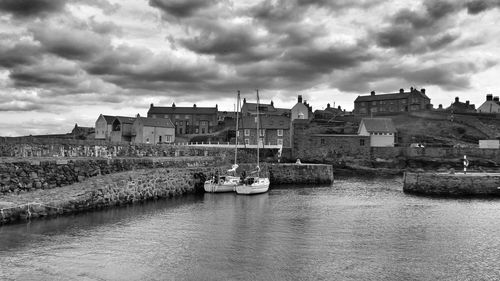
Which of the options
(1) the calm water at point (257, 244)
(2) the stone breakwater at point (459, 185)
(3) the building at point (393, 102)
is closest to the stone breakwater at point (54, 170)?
(1) the calm water at point (257, 244)

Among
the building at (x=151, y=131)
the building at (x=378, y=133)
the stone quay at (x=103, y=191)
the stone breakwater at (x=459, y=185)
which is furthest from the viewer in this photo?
the building at (x=151, y=131)

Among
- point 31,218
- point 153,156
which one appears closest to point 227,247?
point 31,218

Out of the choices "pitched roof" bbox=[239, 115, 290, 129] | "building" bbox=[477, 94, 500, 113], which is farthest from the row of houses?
"building" bbox=[477, 94, 500, 113]

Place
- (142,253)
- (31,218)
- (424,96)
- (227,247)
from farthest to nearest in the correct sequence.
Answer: (424,96) → (31,218) → (227,247) → (142,253)

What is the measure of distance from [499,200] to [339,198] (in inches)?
540

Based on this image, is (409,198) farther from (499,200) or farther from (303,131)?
(303,131)

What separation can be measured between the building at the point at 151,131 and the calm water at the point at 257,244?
45536 mm

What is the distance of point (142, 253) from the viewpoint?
56.7 ft

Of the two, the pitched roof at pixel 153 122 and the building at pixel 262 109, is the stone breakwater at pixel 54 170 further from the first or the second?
the building at pixel 262 109

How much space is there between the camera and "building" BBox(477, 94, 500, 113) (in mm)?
106938

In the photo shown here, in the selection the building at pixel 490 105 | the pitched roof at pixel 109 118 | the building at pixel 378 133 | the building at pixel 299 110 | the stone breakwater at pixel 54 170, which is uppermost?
the building at pixel 490 105

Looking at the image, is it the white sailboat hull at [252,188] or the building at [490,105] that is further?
the building at [490,105]

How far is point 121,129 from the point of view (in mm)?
77062

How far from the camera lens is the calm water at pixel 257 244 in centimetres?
1518
